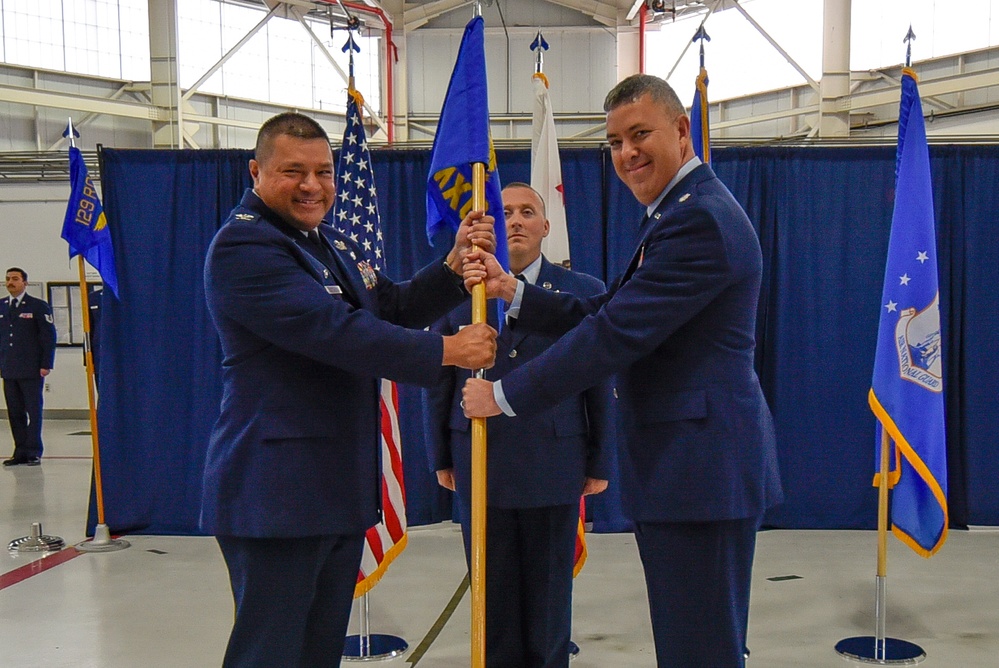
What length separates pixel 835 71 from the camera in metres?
9.44

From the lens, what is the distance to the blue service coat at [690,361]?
5.86 ft

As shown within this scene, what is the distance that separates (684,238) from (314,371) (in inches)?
33.6

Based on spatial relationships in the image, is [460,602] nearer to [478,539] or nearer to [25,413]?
[478,539]

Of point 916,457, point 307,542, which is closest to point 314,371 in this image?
point 307,542

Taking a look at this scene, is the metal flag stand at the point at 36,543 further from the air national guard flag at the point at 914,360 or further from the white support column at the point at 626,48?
the white support column at the point at 626,48

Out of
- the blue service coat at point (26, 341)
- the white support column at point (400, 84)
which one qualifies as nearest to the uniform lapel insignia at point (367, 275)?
the blue service coat at point (26, 341)

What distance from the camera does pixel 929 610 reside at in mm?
3896

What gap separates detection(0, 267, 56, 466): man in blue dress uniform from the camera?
26.3 feet

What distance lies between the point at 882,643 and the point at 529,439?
1.71 meters

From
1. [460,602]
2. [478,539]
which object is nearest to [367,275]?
[478,539]

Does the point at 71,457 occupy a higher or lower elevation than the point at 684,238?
lower

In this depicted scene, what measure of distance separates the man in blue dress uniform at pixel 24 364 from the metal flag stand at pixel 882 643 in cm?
718

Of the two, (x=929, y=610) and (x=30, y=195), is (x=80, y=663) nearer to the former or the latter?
(x=929, y=610)

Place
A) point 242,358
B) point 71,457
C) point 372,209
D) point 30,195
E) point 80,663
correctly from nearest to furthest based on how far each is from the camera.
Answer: point 242,358 < point 80,663 < point 372,209 < point 71,457 < point 30,195
